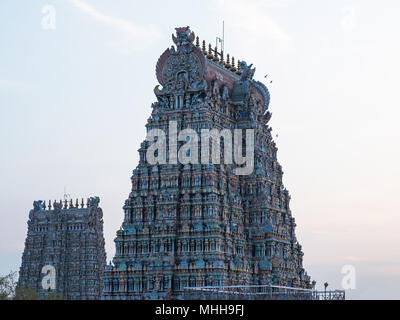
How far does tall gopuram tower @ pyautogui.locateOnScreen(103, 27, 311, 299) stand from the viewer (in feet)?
374

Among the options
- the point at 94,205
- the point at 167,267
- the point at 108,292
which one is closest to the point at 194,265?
the point at 167,267

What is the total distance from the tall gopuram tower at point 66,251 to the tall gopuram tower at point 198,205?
69.4 metres

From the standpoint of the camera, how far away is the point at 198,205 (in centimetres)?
11581

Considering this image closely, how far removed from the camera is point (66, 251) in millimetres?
188750

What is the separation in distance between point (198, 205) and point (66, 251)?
79.4m

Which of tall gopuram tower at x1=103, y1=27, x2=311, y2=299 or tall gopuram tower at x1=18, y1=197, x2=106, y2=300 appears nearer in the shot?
tall gopuram tower at x1=103, y1=27, x2=311, y2=299

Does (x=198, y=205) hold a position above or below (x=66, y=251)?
below

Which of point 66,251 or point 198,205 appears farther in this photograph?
point 66,251

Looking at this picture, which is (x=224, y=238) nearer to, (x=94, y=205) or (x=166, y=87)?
(x=166, y=87)

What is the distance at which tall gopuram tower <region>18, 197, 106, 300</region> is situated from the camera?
186500mm

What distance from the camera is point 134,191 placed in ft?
395

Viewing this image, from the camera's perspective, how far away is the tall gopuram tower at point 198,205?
113875 mm

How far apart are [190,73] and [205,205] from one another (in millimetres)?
18842

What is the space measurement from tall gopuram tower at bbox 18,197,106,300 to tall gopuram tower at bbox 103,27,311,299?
228ft
